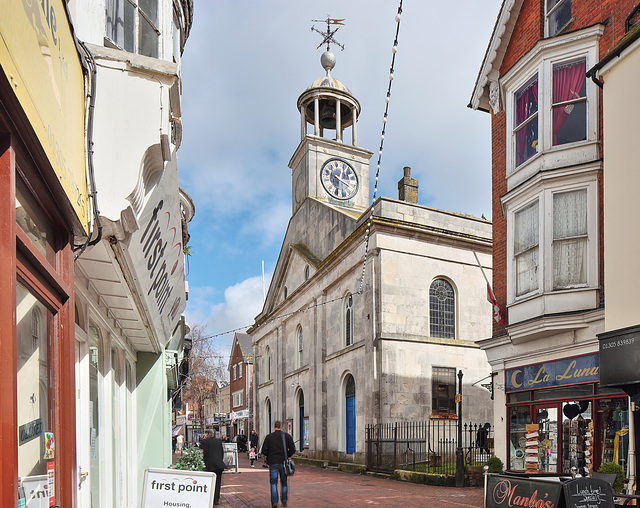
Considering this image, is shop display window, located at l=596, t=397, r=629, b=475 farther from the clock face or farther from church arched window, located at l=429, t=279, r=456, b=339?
the clock face

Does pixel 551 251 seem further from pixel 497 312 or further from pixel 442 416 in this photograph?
pixel 442 416

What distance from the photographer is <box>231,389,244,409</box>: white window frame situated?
58.6 meters

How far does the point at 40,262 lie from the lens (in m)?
2.69

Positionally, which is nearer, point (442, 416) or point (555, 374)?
point (555, 374)

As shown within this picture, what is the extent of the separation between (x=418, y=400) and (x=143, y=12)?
18.3 meters

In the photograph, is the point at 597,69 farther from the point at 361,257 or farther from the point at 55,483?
the point at 361,257

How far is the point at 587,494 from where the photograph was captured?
619 centimetres

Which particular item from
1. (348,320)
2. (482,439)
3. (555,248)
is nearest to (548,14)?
(555,248)

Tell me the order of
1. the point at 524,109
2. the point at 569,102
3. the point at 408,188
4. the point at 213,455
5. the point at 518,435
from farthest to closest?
the point at 408,188
the point at 524,109
the point at 518,435
the point at 569,102
the point at 213,455

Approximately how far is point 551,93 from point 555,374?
19.9 ft

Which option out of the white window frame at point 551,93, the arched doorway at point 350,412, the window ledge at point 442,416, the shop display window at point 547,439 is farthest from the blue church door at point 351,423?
the white window frame at point 551,93

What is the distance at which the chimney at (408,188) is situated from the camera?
26.0m

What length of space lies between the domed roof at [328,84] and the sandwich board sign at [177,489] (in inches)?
1153

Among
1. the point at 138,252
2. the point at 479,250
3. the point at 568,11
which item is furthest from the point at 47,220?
the point at 479,250
